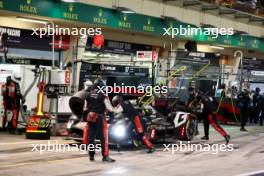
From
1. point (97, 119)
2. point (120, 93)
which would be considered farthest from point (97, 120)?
point (120, 93)

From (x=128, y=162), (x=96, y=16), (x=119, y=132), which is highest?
(x=96, y=16)

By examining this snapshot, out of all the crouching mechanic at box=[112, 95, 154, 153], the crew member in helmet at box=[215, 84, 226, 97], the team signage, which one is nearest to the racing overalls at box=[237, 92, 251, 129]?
the crew member in helmet at box=[215, 84, 226, 97]

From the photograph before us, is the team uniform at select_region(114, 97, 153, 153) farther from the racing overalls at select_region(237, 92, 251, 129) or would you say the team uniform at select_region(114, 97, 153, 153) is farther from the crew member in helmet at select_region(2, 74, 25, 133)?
the racing overalls at select_region(237, 92, 251, 129)

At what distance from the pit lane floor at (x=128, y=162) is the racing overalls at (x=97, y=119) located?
0.42 m

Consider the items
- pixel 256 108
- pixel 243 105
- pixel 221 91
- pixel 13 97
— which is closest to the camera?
pixel 13 97

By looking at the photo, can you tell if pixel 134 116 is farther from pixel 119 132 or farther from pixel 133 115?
pixel 119 132

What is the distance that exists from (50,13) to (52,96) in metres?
3.29

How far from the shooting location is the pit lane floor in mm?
10266

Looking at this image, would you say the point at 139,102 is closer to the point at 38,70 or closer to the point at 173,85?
the point at 38,70

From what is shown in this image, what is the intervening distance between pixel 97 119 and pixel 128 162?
1.15 meters

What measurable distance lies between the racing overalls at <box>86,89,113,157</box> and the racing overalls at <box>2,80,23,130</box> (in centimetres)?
500

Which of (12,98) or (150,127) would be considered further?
(12,98)

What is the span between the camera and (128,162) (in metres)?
11.5

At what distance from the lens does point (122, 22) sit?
2048 cm
